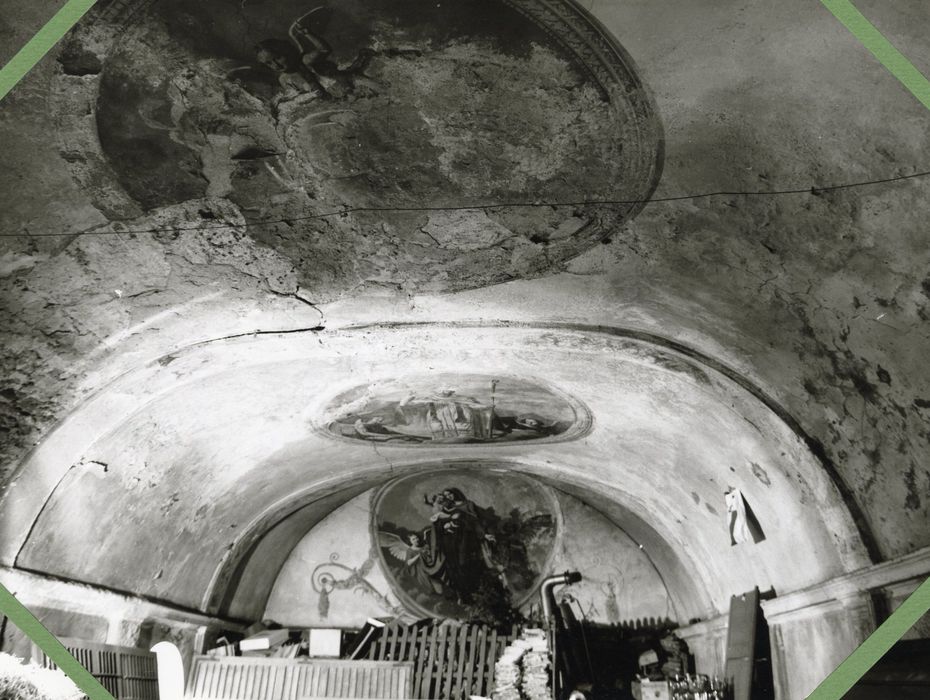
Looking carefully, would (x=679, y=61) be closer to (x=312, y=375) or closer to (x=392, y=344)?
(x=392, y=344)

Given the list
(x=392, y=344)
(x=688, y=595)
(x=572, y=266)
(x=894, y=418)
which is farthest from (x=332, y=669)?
(x=894, y=418)

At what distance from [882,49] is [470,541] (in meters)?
10.0

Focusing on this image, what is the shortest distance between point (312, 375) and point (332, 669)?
5218 millimetres

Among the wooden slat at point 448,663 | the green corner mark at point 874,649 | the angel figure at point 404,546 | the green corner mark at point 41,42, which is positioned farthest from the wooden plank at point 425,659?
the green corner mark at point 41,42

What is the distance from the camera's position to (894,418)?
492 cm

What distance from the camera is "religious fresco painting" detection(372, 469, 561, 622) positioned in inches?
483

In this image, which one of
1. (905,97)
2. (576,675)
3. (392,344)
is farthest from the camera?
(576,675)

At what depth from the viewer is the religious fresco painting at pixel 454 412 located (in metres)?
8.02

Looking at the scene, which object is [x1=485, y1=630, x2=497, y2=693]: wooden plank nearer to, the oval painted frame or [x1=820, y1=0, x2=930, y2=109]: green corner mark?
the oval painted frame

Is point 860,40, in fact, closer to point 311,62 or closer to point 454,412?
point 311,62

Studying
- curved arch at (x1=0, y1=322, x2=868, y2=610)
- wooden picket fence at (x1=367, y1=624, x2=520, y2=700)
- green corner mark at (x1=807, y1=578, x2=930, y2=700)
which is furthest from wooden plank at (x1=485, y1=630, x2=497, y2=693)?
green corner mark at (x1=807, y1=578, x2=930, y2=700)

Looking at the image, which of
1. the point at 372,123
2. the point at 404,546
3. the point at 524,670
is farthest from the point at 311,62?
the point at 404,546

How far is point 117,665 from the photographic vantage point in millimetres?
8195

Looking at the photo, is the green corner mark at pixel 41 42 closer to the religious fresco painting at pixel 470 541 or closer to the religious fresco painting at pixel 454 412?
the religious fresco painting at pixel 454 412
